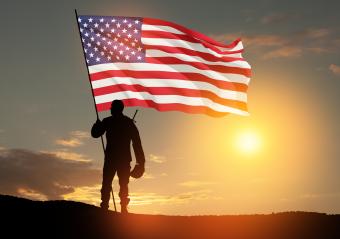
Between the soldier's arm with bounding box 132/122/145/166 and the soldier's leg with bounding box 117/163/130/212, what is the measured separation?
0.40 metres

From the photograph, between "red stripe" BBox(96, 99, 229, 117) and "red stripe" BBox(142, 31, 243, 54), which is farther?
"red stripe" BBox(142, 31, 243, 54)

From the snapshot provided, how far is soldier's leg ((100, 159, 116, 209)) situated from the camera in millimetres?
11711

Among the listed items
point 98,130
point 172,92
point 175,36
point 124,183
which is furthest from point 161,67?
point 124,183

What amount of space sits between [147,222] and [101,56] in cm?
506

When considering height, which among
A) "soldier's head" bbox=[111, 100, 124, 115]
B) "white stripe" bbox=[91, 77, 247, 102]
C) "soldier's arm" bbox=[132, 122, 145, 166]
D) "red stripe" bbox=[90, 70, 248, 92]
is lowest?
"soldier's arm" bbox=[132, 122, 145, 166]

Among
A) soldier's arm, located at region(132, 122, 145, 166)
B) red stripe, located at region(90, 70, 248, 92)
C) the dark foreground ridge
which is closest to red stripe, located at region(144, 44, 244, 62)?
red stripe, located at region(90, 70, 248, 92)

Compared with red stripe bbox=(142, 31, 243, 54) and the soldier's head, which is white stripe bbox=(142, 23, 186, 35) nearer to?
red stripe bbox=(142, 31, 243, 54)

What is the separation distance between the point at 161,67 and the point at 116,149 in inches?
145

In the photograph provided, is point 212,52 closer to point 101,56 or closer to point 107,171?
point 101,56

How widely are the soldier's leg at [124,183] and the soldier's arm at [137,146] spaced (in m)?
0.40

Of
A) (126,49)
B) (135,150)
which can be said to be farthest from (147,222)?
(126,49)

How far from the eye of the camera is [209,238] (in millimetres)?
9930

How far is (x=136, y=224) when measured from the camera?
10633 mm

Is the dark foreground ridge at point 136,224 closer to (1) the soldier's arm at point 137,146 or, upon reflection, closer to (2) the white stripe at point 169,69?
(1) the soldier's arm at point 137,146
